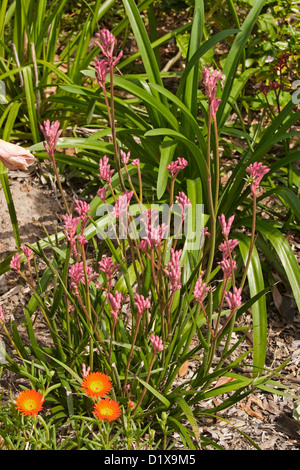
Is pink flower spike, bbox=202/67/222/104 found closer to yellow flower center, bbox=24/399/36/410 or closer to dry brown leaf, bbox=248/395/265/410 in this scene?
yellow flower center, bbox=24/399/36/410

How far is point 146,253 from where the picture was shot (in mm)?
1382

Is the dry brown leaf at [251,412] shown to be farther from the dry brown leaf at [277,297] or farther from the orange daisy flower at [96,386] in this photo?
the orange daisy flower at [96,386]

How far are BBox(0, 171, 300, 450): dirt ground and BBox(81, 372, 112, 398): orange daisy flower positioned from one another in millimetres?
382

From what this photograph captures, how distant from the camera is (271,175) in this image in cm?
244

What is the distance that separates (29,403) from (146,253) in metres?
0.46

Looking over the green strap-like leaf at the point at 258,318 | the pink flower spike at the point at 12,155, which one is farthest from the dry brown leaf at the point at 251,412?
the pink flower spike at the point at 12,155

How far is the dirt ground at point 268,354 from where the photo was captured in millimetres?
1800

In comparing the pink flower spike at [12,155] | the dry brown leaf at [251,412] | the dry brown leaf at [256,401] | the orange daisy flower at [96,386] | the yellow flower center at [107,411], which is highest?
the pink flower spike at [12,155]

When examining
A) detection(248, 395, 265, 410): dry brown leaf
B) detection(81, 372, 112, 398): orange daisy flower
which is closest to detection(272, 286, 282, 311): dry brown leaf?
detection(248, 395, 265, 410): dry brown leaf

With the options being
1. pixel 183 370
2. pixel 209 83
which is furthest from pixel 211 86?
pixel 183 370

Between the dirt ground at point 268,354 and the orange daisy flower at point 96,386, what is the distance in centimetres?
38

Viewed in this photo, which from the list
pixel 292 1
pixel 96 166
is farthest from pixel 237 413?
pixel 292 1

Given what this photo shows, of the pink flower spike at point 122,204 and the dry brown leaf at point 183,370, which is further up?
the pink flower spike at point 122,204

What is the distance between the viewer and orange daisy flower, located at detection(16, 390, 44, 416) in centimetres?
135
